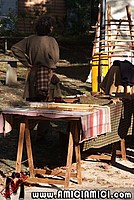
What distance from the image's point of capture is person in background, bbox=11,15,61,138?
22.8ft

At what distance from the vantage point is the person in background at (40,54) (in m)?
6.94

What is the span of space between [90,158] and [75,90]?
5.78 m

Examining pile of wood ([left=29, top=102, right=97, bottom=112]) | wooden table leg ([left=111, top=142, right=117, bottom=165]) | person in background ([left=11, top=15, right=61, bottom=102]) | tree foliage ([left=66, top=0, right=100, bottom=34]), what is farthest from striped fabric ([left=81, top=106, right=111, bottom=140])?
tree foliage ([left=66, top=0, right=100, bottom=34])

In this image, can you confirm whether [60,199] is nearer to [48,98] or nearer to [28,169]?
[28,169]

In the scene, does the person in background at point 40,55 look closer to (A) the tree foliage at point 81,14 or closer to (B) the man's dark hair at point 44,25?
(B) the man's dark hair at point 44,25

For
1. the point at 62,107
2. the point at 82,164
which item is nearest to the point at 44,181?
the point at 62,107

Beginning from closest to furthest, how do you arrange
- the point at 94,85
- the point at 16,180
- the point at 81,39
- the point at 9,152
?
the point at 16,180
the point at 9,152
the point at 94,85
the point at 81,39

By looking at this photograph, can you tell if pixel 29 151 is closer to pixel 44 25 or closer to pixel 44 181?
pixel 44 181

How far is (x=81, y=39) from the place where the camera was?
24.1m

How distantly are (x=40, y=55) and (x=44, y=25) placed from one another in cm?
40

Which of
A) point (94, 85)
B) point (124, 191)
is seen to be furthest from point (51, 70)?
point (94, 85)

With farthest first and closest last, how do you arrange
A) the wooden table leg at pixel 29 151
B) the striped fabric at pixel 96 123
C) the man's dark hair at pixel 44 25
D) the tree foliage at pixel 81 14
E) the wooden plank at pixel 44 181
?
the tree foliage at pixel 81 14 < the man's dark hair at pixel 44 25 < the wooden table leg at pixel 29 151 < the wooden plank at pixel 44 181 < the striped fabric at pixel 96 123

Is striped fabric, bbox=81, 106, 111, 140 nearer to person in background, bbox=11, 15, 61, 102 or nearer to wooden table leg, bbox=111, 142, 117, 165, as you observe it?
wooden table leg, bbox=111, 142, 117, 165

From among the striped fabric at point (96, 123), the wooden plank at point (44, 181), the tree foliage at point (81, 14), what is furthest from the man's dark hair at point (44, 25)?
the tree foliage at point (81, 14)
